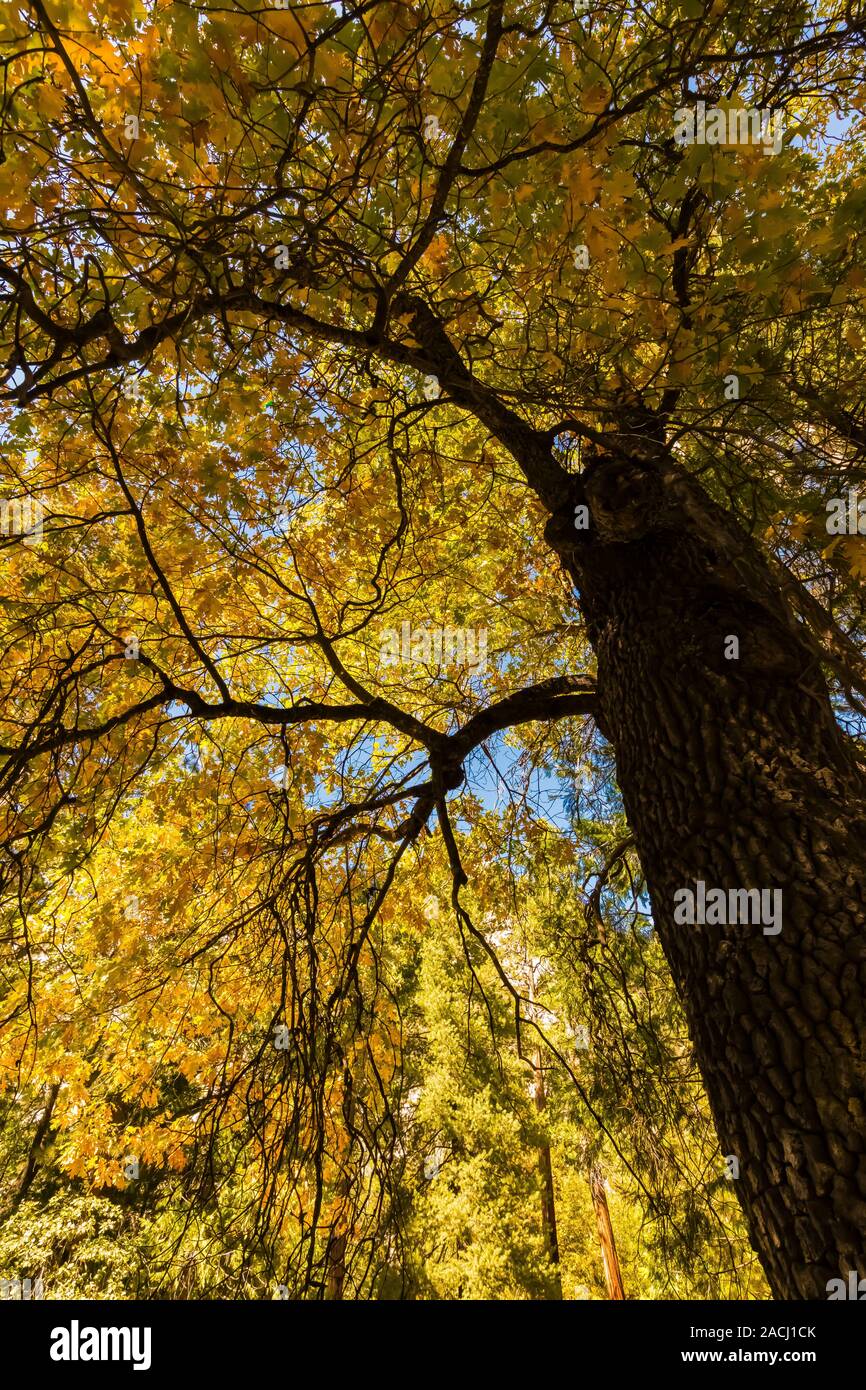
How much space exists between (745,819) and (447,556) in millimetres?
3920

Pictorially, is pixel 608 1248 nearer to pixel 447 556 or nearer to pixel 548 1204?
pixel 548 1204

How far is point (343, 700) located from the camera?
17.9ft

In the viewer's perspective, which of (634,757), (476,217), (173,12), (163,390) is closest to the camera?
(173,12)

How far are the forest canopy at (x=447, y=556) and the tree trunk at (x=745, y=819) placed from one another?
0.04 feet

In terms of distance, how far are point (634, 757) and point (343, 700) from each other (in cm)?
341

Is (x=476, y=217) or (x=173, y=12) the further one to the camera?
(x=476, y=217)

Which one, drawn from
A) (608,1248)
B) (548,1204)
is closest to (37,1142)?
(548,1204)

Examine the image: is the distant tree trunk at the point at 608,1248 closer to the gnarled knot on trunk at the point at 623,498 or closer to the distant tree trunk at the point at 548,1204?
the distant tree trunk at the point at 548,1204

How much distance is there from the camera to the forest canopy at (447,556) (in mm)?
1875

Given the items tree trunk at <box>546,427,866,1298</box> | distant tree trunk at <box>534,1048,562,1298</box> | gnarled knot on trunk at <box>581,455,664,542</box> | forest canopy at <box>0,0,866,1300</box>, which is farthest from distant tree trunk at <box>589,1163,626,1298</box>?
gnarled knot on trunk at <box>581,455,664,542</box>

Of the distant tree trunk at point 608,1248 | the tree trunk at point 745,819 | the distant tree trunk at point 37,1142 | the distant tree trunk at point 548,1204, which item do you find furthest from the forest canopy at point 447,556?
the distant tree trunk at point 608,1248

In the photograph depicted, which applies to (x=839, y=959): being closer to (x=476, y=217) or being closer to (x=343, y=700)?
(x=476, y=217)
